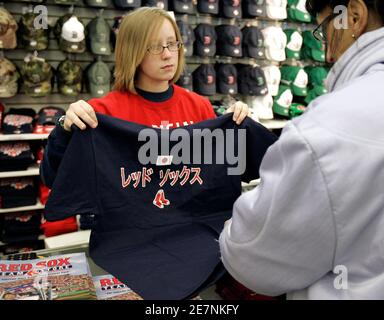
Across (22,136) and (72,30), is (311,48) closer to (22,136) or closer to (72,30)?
(72,30)

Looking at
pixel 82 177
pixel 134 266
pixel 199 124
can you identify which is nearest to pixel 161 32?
pixel 199 124

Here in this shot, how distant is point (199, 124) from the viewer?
1541 mm

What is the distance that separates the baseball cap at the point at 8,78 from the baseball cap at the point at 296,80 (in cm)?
305

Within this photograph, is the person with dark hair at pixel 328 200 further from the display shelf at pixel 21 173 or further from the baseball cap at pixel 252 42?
the baseball cap at pixel 252 42

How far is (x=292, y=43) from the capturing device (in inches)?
182

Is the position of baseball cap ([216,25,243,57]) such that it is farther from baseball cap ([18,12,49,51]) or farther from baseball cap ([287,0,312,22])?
baseball cap ([18,12,49,51])

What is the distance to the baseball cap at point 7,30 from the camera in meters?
3.13

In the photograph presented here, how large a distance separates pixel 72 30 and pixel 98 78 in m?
0.47

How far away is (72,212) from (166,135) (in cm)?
46

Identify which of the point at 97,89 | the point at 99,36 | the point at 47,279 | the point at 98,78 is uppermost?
the point at 99,36

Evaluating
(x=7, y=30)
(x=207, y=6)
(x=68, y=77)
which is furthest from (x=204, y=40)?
(x=7, y=30)

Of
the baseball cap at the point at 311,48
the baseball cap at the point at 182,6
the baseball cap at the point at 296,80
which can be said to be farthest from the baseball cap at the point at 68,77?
the baseball cap at the point at 311,48

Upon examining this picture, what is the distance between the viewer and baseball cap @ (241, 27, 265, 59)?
4230 millimetres
